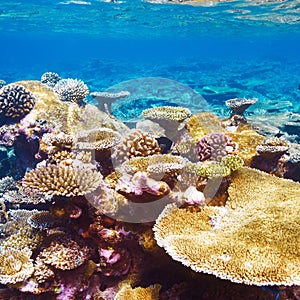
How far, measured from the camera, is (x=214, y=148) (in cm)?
518

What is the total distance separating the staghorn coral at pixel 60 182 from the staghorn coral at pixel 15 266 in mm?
1050

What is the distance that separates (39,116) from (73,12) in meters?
30.0

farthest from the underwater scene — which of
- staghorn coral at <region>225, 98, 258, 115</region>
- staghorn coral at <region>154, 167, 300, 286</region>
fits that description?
staghorn coral at <region>225, 98, 258, 115</region>

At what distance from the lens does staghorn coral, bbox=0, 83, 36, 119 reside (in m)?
6.73

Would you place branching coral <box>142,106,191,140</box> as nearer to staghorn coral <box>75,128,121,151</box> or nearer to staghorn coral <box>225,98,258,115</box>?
staghorn coral <box>75,128,121,151</box>

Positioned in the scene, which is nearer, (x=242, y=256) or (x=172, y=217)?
(x=242, y=256)

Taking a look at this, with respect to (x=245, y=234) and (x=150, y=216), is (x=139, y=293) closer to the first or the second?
(x=150, y=216)

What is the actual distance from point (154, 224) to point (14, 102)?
4903 mm

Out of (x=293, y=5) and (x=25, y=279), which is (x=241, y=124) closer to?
(x=25, y=279)

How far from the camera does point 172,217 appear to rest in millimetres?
3666

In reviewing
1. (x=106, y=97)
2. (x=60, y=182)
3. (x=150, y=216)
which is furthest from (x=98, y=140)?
(x=106, y=97)

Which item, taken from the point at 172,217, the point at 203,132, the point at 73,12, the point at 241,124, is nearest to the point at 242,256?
the point at 172,217

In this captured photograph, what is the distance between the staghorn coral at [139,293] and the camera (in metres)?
3.72

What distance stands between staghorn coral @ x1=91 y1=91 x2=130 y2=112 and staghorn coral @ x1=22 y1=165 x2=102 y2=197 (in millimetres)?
4176
